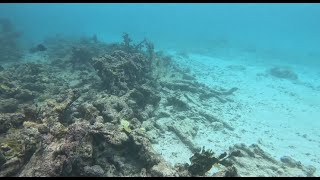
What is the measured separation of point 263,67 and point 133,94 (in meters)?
24.2

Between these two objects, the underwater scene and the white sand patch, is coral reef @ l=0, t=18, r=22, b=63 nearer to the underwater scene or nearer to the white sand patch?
the underwater scene

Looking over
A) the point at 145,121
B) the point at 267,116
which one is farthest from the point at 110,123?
the point at 267,116

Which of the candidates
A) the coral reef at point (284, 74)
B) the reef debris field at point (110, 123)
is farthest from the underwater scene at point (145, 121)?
the coral reef at point (284, 74)

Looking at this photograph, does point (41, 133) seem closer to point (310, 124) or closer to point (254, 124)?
point (254, 124)

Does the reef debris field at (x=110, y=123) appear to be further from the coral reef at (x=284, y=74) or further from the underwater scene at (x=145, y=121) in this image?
the coral reef at (x=284, y=74)

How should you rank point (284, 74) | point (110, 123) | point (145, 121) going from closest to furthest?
point (110, 123) < point (145, 121) < point (284, 74)

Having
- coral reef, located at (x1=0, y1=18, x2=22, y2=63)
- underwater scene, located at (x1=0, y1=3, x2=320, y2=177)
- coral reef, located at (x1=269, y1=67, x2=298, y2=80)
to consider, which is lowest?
coral reef, located at (x1=269, y1=67, x2=298, y2=80)

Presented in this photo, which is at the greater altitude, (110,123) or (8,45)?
(110,123)

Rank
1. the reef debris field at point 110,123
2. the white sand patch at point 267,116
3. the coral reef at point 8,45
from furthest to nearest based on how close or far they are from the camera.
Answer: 1. the coral reef at point 8,45
2. the white sand patch at point 267,116
3. the reef debris field at point 110,123

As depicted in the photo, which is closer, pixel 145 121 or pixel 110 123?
pixel 110 123

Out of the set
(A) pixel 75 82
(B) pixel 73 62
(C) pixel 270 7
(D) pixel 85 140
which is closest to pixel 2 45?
(B) pixel 73 62

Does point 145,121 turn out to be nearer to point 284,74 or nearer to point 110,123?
point 110,123

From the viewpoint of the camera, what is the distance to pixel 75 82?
16.3m

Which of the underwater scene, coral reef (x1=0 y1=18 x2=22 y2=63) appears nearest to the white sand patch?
the underwater scene
